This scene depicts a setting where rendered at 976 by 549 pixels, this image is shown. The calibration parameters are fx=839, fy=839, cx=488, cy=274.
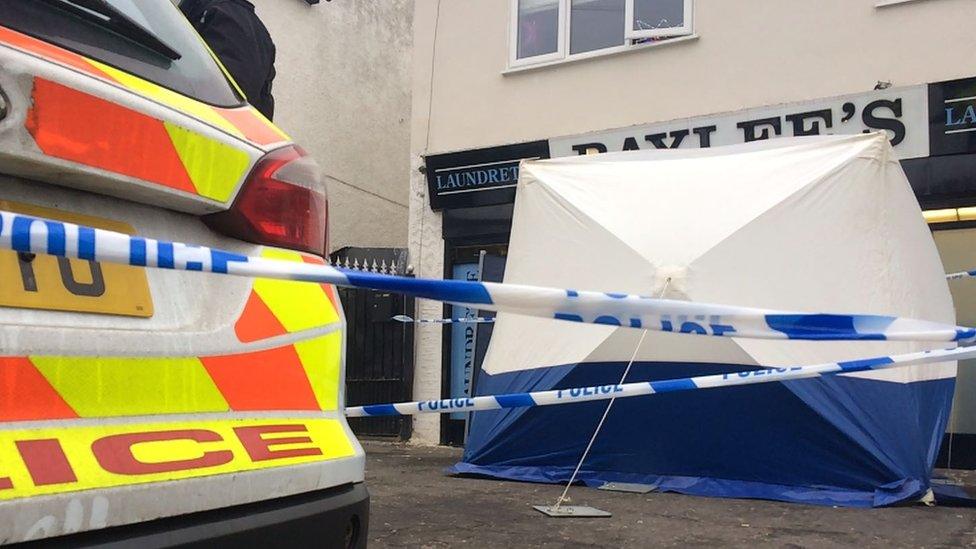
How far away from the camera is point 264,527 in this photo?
60.4 inches

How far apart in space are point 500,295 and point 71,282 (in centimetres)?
86

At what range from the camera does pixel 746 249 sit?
16.3 ft

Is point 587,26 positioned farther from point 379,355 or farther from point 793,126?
point 379,355

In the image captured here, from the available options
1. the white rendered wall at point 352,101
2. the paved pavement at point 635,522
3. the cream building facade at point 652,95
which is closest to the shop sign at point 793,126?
the cream building facade at point 652,95

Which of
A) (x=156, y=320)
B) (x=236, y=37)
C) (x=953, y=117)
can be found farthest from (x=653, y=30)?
(x=156, y=320)

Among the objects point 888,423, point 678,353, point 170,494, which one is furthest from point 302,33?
point 170,494

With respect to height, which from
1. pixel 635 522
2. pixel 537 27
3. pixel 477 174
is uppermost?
pixel 537 27

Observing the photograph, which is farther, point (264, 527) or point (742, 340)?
point (742, 340)

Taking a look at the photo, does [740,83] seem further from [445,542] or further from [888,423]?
[445,542]

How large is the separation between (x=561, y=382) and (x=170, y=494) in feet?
13.3

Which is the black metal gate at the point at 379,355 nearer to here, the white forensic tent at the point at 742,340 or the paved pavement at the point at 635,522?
the white forensic tent at the point at 742,340

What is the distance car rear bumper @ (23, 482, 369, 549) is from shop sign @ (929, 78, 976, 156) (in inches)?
240

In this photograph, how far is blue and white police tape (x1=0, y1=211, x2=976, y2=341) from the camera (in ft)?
4.12

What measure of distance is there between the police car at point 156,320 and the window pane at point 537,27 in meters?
6.84
